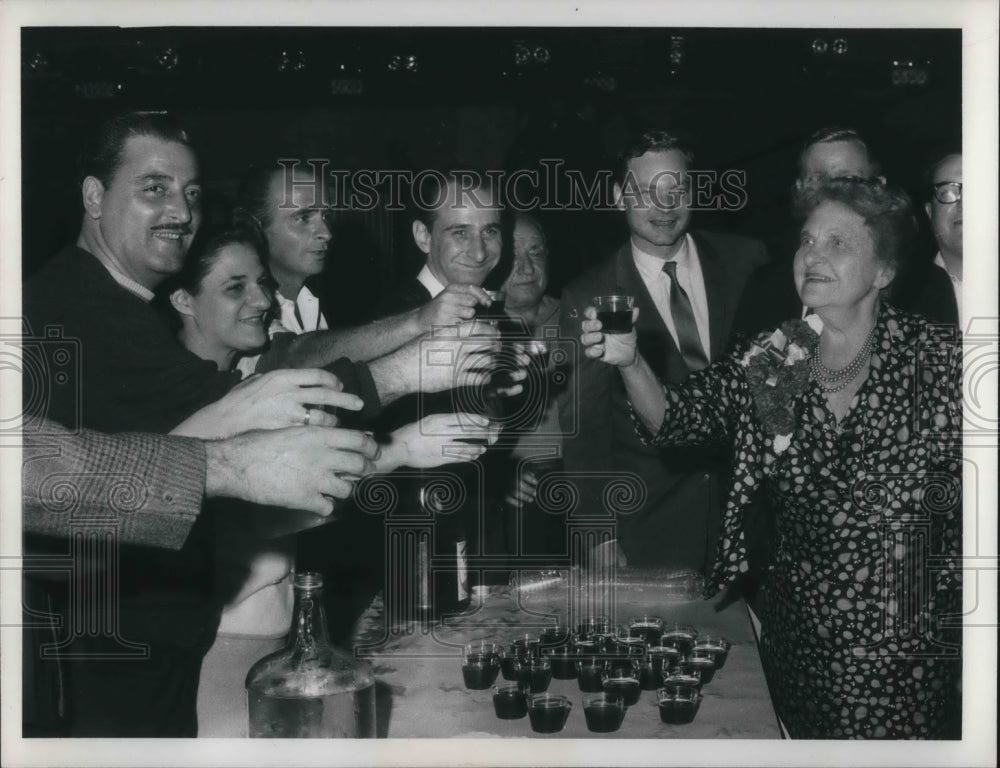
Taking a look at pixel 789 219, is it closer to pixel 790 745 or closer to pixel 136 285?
pixel 790 745

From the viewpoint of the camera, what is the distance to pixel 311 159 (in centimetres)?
238

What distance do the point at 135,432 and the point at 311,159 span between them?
2.16 feet

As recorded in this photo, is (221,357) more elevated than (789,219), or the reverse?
(789,219)

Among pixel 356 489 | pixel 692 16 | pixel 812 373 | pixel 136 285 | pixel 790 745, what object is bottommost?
pixel 790 745

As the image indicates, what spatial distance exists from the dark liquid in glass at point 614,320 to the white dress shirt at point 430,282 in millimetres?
333

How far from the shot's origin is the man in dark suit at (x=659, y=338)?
94.0 inches

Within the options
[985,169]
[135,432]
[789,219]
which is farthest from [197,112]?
[985,169]

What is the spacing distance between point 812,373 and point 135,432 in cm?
138

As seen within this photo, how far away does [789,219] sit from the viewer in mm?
2389

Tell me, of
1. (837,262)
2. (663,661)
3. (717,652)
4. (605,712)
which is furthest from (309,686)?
(837,262)

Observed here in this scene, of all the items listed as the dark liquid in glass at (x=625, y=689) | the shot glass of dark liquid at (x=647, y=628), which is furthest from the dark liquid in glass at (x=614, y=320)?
the dark liquid in glass at (x=625, y=689)

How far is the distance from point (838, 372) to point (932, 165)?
0.47 m

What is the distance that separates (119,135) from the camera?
237 cm

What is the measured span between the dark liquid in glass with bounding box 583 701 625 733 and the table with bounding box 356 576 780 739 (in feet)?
0.10
